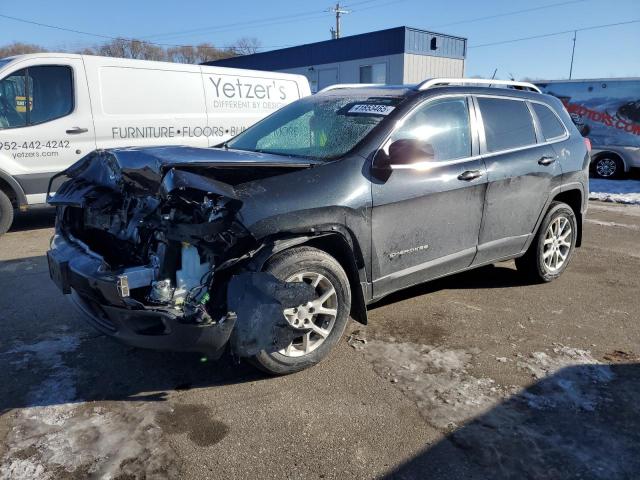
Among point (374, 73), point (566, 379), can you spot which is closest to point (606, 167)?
point (566, 379)

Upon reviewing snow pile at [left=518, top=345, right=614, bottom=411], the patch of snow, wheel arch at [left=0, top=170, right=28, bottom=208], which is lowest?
the patch of snow

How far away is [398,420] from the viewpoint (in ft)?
9.29

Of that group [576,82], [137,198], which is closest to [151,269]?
[137,198]

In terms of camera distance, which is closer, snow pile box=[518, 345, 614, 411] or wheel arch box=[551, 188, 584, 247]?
snow pile box=[518, 345, 614, 411]

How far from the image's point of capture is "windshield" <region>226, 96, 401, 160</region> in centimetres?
367

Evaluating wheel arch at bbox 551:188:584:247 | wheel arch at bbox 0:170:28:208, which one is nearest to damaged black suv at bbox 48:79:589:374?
wheel arch at bbox 551:188:584:247

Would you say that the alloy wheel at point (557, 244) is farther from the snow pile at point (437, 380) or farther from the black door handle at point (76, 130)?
the black door handle at point (76, 130)

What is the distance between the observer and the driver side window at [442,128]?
375 centimetres

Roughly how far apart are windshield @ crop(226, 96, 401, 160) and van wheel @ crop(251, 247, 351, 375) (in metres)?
0.79

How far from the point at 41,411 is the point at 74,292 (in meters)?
0.81

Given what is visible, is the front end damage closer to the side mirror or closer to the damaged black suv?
the damaged black suv

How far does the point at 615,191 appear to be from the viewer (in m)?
11.3

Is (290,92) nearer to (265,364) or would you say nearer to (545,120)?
(545,120)

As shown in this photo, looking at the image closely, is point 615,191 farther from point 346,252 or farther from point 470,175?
point 346,252
